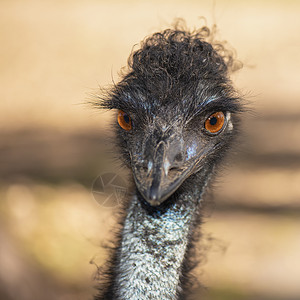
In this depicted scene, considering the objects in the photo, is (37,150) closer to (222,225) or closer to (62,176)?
(62,176)

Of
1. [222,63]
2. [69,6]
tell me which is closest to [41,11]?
[69,6]

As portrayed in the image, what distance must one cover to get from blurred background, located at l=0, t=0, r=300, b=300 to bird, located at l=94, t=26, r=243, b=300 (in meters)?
0.48

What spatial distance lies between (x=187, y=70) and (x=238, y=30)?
5.38 metres

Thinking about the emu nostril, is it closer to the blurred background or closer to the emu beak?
the emu beak

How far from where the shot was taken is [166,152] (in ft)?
6.35

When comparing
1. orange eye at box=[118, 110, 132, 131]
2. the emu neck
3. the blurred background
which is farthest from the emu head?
the blurred background

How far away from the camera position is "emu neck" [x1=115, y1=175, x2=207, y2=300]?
2.01 meters

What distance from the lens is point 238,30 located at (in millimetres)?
7270

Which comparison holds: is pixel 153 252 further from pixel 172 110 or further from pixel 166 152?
pixel 172 110

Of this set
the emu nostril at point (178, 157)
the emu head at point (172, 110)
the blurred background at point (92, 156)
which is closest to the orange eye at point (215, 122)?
the emu head at point (172, 110)

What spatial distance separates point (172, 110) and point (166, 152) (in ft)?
0.66

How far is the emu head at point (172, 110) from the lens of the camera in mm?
1947

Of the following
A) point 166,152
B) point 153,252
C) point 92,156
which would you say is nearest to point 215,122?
point 166,152

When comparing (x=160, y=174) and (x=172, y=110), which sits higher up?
(x=172, y=110)
